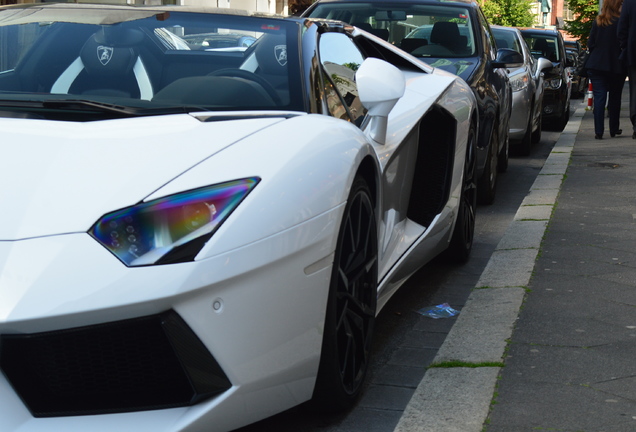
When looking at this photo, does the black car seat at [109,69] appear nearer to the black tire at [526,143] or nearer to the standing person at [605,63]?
the black tire at [526,143]

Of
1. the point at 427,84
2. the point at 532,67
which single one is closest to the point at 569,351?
the point at 427,84

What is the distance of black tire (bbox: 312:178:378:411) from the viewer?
3029mm

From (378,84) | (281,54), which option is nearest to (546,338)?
(378,84)

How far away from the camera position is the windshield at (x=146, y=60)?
11.3 ft

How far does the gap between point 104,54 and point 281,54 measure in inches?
24.9

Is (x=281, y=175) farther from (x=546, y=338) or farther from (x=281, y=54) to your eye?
(x=546, y=338)

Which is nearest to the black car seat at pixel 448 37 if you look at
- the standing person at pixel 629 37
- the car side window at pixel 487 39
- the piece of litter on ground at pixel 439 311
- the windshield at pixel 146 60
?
the car side window at pixel 487 39

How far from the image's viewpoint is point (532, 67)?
13.0m

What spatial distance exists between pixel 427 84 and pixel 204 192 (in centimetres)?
253

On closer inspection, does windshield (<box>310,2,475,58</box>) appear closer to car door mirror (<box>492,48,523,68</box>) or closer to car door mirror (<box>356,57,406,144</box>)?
car door mirror (<box>492,48,523,68</box>)

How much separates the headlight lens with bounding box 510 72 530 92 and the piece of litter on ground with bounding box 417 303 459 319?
6620 millimetres

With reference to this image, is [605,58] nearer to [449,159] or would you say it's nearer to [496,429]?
[449,159]

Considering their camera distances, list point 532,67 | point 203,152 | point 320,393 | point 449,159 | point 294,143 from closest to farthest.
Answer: point 203,152 < point 294,143 < point 320,393 < point 449,159 < point 532,67

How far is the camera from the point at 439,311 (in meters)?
4.70
